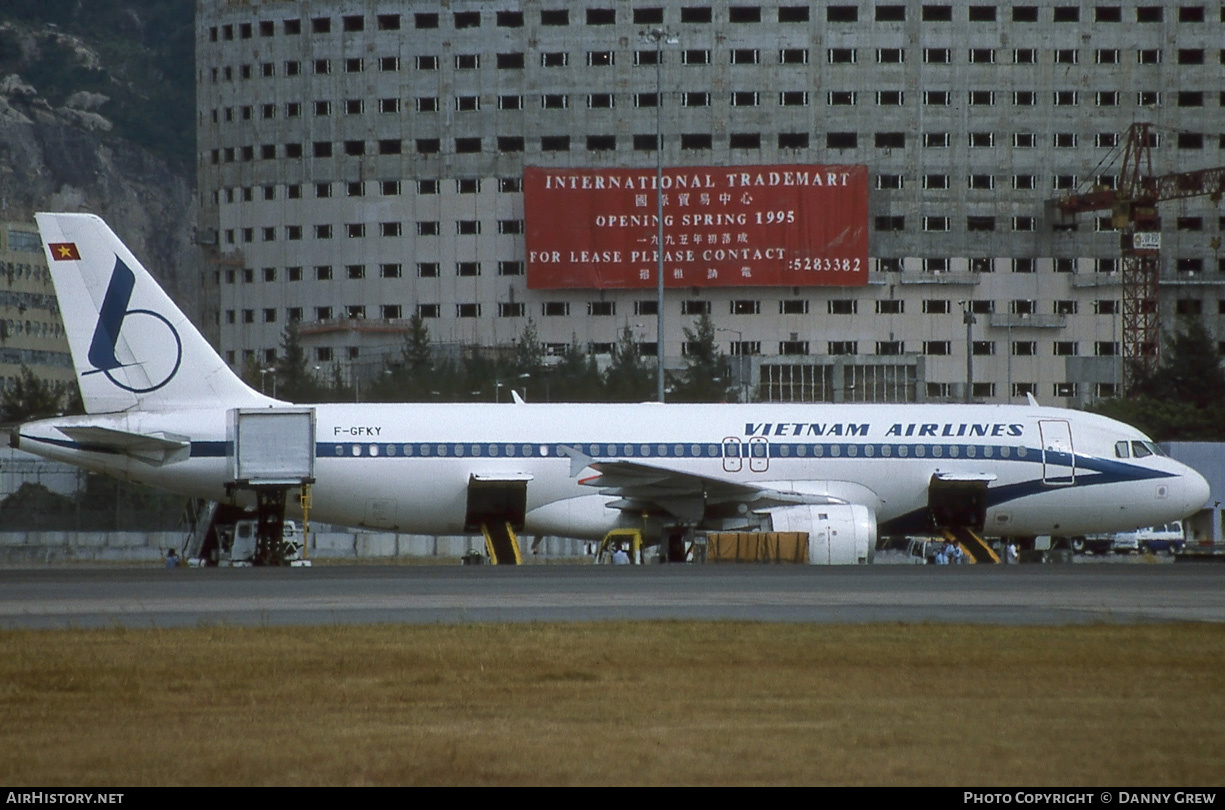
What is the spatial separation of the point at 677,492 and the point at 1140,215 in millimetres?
87273

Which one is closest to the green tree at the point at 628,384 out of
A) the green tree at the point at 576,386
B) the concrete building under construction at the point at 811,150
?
the green tree at the point at 576,386

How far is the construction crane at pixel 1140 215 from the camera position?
118000mm

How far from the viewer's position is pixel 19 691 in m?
15.8

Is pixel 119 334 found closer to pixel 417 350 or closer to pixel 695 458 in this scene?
pixel 695 458

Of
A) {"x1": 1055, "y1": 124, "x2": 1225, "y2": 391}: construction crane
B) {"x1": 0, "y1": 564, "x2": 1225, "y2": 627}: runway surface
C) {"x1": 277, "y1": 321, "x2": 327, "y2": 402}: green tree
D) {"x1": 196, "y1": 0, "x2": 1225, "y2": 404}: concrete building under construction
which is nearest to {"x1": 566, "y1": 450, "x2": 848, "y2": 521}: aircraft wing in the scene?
{"x1": 0, "y1": 564, "x2": 1225, "y2": 627}: runway surface

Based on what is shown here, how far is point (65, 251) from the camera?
40.3 metres

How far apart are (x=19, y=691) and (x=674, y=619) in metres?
9.23

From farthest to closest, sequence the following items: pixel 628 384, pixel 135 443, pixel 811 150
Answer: pixel 811 150 < pixel 628 384 < pixel 135 443

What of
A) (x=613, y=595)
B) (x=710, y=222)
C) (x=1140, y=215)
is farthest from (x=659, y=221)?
(x=1140, y=215)

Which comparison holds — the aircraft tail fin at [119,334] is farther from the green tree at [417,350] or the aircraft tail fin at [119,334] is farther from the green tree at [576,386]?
the green tree at [417,350]

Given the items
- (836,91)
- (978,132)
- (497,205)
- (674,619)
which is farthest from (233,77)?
(674,619)

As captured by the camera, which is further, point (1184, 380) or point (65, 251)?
point (1184, 380)

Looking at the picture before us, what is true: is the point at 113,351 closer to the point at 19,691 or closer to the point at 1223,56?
the point at 19,691

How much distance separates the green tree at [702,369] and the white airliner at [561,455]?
158 ft
